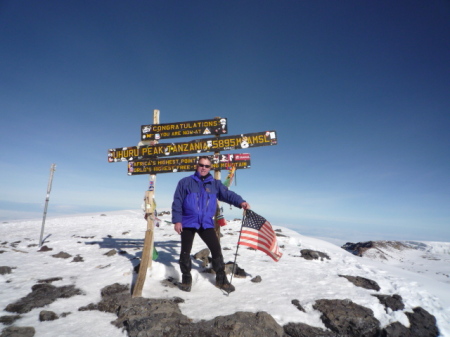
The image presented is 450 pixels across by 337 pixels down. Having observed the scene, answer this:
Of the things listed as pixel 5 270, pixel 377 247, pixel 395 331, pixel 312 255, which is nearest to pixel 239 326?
pixel 395 331

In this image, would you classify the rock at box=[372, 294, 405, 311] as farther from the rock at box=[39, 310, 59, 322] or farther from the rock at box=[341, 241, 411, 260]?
the rock at box=[341, 241, 411, 260]

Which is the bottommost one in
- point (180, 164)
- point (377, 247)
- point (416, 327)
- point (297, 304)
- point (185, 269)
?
point (377, 247)

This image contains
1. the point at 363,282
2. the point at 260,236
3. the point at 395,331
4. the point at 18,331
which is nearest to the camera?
the point at 18,331

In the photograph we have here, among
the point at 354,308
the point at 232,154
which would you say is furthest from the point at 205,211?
the point at 354,308

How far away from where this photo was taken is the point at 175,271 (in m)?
6.22

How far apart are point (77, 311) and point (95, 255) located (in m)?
4.72

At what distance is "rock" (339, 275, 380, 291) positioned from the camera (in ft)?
18.2

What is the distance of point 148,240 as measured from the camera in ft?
17.3

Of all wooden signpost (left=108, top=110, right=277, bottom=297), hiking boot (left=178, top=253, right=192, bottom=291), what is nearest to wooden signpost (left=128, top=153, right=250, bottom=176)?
wooden signpost (left=108, top=110, right=277, bottom=297)

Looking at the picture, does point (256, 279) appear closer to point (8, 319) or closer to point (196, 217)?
point (196, 217)

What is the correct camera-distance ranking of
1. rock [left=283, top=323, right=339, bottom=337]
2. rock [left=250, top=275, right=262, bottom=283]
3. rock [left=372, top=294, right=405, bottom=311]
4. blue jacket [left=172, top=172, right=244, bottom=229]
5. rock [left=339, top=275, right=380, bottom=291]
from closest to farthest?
1. rock [left=283, top=323, right=339, bottom=337]
2. rock [left=372, top=294, right=405, bottom=311]
3. blue jacket [left=172, top=172, right=244, bottom=229]
4. rock [left=339, top=275, right=380, bottom=291]
5. rock [left=250, top=275, right=262, bottom=283]

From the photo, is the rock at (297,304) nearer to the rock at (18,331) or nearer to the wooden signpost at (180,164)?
the wooden signpost at (180,164)

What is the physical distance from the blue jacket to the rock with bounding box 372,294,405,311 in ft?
13.0

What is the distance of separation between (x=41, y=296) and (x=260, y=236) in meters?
5.35
